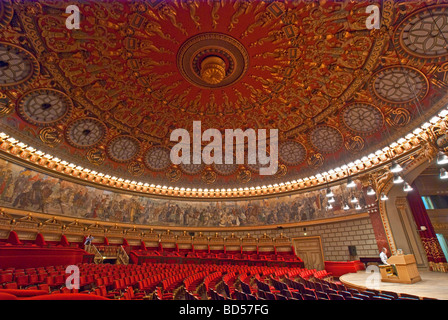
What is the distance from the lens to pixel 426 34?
12.6 meters

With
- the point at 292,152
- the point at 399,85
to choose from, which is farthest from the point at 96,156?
the point at 399,85

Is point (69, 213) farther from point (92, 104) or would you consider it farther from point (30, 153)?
point (92, 104)

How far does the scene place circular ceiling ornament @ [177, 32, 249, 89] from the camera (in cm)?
1505

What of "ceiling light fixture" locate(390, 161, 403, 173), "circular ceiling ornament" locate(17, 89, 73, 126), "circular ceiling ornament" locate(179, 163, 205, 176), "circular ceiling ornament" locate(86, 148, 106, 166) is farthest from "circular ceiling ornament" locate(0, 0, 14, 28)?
"ceiling light fixture" locate(390, 161, 403, 173)

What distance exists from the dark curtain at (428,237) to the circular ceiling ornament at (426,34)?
11548 mm

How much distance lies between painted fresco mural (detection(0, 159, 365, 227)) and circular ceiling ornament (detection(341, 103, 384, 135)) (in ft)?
19.5

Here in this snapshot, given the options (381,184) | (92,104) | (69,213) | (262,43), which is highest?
(262,43)

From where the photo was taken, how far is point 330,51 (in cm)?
1477

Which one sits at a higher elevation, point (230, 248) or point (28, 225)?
point (28, 225)

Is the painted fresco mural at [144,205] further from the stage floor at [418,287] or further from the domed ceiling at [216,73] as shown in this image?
the stage floor at [418,287]

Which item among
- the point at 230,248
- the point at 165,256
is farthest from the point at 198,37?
the point at 230,248

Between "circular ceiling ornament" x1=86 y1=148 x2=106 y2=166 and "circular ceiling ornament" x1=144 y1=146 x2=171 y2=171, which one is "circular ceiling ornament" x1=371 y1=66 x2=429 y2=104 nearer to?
"circular ceiling ornament" x1=144 y1=146 x2=171 y2=171

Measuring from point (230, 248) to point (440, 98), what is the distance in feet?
76.3

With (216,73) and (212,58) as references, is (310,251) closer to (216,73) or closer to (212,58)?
(216,73)
